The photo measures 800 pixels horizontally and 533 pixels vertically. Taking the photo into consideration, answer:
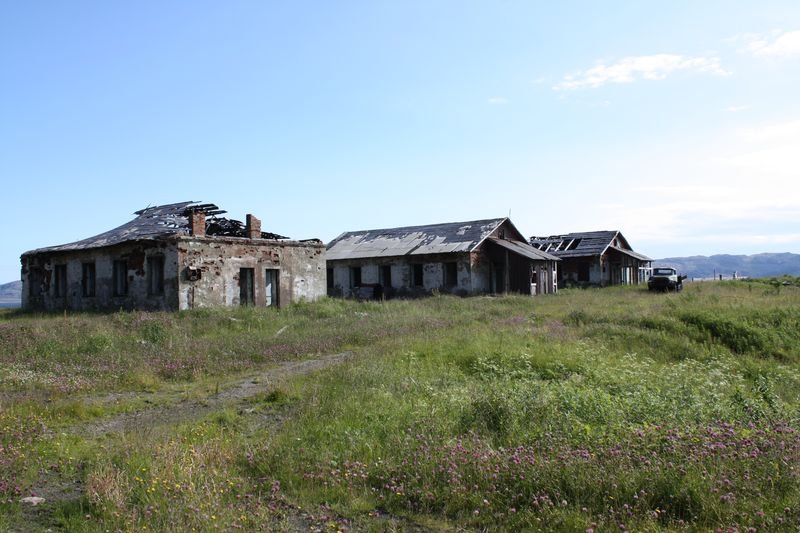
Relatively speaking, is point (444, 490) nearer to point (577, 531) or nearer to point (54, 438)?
point (577, 531)

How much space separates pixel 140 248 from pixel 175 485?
17.6m

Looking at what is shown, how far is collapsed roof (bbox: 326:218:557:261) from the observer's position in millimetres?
30266

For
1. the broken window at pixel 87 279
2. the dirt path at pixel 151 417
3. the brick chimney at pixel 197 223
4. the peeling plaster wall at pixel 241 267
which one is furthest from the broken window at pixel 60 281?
the dirt path at pixel 151 417

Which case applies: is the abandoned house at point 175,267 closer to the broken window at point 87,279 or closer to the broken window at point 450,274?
the broken window at point 87,279

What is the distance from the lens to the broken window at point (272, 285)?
895 inches

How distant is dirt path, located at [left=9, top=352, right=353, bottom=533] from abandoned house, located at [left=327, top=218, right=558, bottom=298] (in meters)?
18.6

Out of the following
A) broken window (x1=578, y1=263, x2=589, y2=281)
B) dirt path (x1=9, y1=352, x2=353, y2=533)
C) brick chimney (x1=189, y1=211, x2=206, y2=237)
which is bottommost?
dirt path (x1=9, y1=352, x2=353, y2=533)

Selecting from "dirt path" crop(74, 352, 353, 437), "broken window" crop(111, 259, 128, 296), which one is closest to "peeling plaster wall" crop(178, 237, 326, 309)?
"broken window" crop(111, 259, 128, 296)

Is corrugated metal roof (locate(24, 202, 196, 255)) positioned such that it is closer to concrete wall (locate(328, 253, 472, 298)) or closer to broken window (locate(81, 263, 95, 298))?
broken window (locate(81, 263, 95, 298))

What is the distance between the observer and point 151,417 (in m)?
7.43

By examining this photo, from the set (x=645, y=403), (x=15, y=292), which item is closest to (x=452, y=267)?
(x=645, y=403)

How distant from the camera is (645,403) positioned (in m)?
6.40

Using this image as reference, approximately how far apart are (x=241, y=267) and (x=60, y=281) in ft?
26.8

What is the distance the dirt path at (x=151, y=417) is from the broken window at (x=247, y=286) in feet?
34.6
